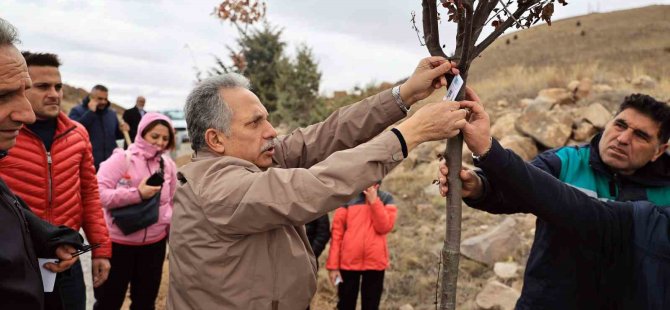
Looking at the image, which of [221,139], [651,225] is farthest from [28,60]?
[651,225]

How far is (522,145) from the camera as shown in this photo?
9.84m

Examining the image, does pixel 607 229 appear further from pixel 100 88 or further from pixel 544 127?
pixel 544 127

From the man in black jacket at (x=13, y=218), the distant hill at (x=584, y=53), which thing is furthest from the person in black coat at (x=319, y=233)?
the distant hill at (x=584, y=53)

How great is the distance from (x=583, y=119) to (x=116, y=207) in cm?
949

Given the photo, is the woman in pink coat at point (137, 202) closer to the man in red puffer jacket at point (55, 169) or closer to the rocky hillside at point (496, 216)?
the man in red puffer jacket at point (55, 169)

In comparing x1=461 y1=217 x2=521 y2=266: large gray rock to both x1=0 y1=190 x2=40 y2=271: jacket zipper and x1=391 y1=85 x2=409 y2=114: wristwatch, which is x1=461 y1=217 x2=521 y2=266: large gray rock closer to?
x1=391 y1=85 x2=409 y2=114: wristwatch

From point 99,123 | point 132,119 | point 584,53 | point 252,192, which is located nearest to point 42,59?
point 252,192

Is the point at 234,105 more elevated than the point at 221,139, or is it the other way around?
the point at 234,105

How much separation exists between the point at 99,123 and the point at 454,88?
5.85 metres

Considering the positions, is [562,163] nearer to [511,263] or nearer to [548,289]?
[548,289]

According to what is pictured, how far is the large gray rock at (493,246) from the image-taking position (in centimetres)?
612

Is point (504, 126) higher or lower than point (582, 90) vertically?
lower

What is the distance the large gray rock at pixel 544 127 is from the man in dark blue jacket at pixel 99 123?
811 centimetres

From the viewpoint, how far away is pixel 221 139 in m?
2.07
